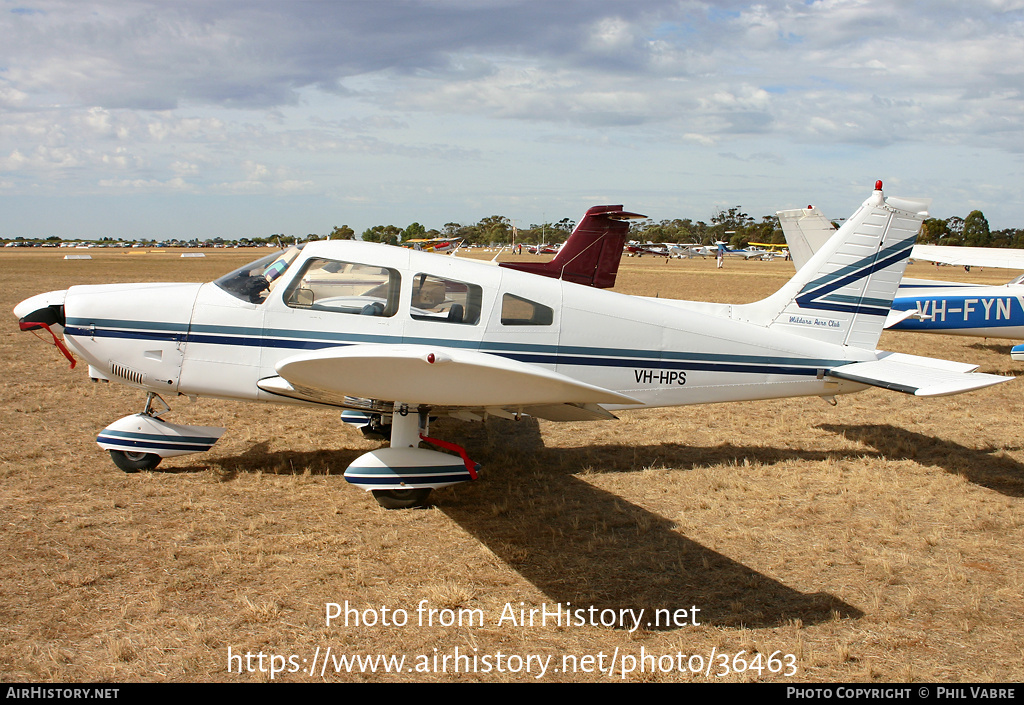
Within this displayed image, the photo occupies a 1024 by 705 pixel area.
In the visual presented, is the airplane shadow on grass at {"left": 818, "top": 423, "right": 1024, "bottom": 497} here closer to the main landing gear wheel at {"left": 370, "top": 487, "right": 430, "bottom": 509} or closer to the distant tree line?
the main landing gear wheel at {"left": 370, "top": 487, "right": 430, "bottom": 509}

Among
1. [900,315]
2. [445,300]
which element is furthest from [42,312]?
[900,315]

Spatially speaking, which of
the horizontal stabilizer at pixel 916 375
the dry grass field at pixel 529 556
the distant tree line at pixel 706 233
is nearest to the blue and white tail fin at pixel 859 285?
the horizontal stabilizer at pixel 916 375

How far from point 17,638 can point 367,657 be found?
1.84 m

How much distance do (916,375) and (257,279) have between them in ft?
19.3

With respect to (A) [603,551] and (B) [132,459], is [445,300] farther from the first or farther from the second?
(B) [132,459]

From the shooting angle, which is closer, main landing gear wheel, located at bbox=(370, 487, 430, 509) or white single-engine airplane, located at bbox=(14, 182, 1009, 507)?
main landing gear wheel, located at bbox=(370, 487, 430, 509)

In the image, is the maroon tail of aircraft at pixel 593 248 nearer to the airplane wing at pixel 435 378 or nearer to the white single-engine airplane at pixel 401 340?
the white single-engine airplane at pixel 401 340

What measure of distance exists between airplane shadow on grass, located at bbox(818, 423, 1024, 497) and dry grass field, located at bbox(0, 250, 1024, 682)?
0.04 meters

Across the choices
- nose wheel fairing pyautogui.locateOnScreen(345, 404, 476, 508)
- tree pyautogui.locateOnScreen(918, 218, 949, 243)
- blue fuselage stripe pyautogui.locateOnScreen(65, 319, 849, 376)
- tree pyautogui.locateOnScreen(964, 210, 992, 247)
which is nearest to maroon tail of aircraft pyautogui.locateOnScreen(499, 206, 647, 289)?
blue fuselage stripe pyautogui.locateOnScreen(65, 319, 849, 376)

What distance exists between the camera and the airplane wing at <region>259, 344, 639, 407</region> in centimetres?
412

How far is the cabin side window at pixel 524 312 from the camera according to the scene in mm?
5637

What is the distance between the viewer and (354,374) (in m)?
4.24

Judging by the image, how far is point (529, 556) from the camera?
4.68 metres

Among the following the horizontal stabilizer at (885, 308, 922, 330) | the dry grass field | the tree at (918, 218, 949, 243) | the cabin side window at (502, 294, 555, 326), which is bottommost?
the dry grass field
